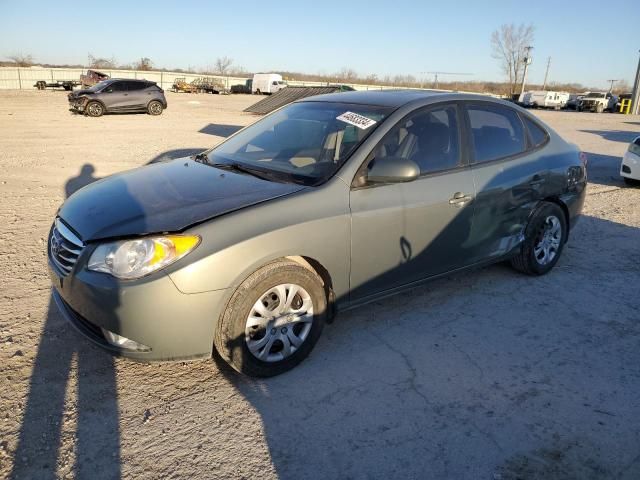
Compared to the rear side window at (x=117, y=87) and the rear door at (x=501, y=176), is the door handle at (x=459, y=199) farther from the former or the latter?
the rear side window at (x=117, y=87)

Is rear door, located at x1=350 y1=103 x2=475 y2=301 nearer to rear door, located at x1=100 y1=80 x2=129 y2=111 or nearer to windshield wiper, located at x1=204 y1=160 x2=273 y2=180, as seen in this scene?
windshield wiper, located at x1=204 y1=160 x2=273 y2=180

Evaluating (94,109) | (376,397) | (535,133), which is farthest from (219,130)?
(376,397)

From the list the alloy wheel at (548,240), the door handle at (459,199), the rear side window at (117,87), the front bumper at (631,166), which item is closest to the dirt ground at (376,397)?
the alloy wheel at (548,240)

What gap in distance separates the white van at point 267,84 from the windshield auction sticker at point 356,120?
5051 cm

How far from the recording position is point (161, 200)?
3025 millimetres

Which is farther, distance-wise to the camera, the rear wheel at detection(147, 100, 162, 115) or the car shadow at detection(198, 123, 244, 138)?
the rear wheel at detection(147, 100, 162, 115)

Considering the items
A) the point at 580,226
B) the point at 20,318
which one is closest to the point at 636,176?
the point at 580,226

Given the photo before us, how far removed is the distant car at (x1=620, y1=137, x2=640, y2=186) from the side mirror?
8.02m

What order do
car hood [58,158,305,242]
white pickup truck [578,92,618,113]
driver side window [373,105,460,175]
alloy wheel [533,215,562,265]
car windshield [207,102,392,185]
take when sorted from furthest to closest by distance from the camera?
white pickup truck [578,92,618,113]
alloy wheel [533,215,562,265]
driver side window [373,105,460,175]
car windshield [207,102,392,185]
car hood [58,158,305,242]

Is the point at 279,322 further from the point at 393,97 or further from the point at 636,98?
the point at 636,98

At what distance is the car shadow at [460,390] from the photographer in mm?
2418

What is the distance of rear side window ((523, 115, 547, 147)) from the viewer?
4.49m

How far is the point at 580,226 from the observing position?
6.52 meters

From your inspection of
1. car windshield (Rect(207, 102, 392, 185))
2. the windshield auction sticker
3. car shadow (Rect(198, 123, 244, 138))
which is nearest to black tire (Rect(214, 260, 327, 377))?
car windshield (Rect(207, 102, 392, 185))
